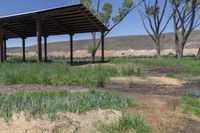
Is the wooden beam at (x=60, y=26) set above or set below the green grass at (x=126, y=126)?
above

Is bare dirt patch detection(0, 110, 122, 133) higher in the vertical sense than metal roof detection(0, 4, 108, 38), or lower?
lower

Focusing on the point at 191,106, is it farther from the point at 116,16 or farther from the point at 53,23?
the point at 116,16

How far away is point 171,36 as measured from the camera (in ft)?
307

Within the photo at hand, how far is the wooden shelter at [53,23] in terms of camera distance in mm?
23734

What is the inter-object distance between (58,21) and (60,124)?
22.2 m

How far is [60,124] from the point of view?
261 inches

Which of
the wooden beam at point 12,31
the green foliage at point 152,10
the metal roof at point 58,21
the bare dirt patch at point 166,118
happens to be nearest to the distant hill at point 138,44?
the green foliage at point 152,10

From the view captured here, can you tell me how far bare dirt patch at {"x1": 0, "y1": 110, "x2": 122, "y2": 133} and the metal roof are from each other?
16.9 m

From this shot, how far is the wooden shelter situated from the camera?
23.7 metres

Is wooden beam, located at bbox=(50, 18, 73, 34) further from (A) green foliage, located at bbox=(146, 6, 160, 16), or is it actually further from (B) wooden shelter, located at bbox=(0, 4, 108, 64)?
(A) green foliage, located at bbox=(146, 6, 160, 16)

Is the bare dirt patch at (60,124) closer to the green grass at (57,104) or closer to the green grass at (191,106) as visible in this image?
the green grass at (57,104)

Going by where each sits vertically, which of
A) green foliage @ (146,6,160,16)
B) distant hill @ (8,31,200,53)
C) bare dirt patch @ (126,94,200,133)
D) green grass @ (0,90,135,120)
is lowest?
bare dirt patch @ (126,94,200,133)

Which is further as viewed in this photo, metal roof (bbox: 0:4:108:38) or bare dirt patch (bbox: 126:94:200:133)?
metal roof (bbox: 0:4:108:38)

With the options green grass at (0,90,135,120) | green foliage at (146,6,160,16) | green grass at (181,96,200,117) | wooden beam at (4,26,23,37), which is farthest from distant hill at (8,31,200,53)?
green grass at (0,90,135,120)
